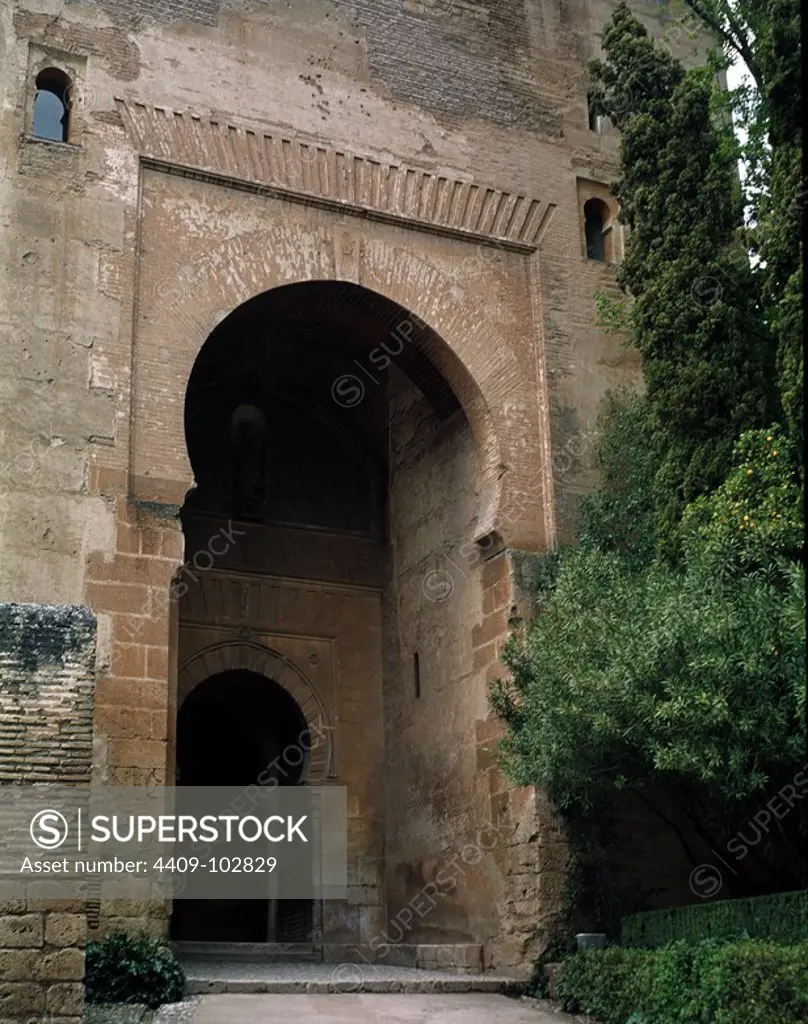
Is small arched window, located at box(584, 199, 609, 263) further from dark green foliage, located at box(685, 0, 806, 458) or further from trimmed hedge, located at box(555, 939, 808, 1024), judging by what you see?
trimmed hedge, located at box(555, 939, 808, 1024)

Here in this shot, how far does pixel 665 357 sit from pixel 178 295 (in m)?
3.60

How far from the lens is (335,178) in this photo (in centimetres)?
1146

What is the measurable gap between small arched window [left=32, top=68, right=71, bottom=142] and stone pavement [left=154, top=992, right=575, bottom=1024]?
20.7ft

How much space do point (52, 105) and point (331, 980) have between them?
670 cm

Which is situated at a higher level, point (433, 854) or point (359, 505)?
point (359, 505)

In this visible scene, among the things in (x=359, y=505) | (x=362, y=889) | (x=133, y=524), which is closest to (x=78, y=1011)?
(x=133, y=524)

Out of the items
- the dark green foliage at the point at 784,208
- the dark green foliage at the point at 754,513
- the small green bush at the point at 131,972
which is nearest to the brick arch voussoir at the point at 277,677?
the small green bush at the point at 131,972

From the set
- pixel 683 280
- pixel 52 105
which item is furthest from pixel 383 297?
pixel 52 105

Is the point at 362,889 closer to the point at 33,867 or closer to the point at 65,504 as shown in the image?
the point at 65,504

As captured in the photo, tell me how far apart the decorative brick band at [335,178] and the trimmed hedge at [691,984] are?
5928mm

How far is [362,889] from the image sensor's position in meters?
12.5

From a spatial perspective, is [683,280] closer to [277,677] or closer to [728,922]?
[728,922]

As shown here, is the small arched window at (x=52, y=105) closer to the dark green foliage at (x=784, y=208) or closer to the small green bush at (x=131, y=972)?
the dark green foliage at (x=784, y=208)

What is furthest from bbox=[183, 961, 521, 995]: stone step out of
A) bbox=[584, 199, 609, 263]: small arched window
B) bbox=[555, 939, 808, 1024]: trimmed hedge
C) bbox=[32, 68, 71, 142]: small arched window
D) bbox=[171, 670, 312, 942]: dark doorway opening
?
bbox=[584, 199, 609, 263]: small arched window
